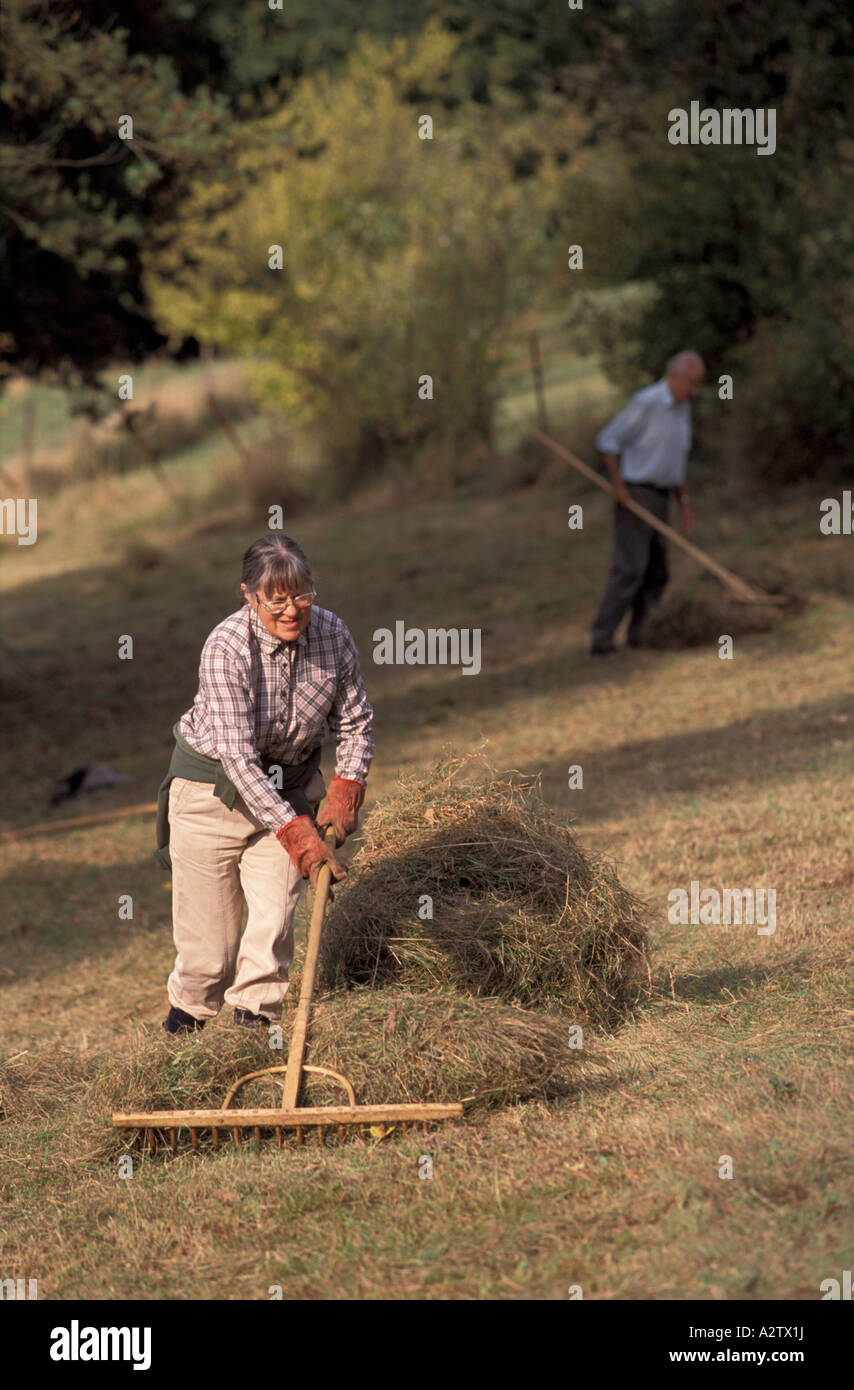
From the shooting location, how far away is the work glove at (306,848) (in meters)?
4.64

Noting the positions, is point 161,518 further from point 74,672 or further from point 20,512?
point 74,672

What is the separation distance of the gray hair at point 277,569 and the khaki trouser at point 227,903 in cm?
72

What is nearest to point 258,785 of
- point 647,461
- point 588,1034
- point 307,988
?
point 307,988

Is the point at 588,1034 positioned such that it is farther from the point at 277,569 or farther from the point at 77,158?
the point at 77,158

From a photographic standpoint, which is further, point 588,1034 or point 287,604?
point 588,1034

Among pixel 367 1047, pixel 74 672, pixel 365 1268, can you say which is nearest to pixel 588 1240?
pixel 365 1268

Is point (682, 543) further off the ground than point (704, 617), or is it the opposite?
point (682, 543)

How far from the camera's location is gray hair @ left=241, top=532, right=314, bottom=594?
4703mm

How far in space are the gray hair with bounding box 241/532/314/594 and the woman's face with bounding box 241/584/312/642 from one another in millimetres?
20

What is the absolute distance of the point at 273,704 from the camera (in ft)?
16.2

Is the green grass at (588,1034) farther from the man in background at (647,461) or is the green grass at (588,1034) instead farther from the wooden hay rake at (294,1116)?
the man in background at (647,461)

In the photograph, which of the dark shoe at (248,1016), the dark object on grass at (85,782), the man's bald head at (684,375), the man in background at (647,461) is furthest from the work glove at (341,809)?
the man's bald head at (684,375)

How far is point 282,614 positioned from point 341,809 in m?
0.62

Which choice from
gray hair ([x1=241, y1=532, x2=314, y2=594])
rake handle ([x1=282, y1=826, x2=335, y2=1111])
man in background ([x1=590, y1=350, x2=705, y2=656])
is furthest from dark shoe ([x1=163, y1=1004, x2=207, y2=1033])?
man in background ([x1=590, y1=350, x2=705, y2=656])
